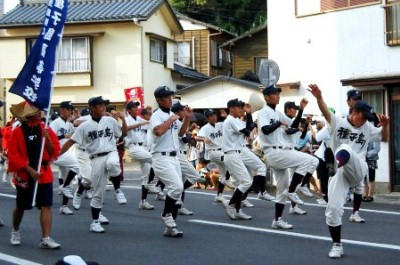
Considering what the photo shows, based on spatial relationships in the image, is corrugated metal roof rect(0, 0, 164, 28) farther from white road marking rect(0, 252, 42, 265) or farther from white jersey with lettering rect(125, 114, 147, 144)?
white road marking rect(0, 252, 42, 265)

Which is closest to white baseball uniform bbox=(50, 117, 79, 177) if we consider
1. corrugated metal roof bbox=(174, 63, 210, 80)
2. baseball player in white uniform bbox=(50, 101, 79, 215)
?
baseball player in white uniform bbox=(50, 101, 79, 215)

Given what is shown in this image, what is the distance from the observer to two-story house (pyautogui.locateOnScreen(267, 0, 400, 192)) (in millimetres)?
16578

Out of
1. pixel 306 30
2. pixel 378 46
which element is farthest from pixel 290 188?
pixel 306 30

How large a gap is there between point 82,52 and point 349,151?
26.0 meters

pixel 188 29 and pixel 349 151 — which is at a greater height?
pixel 188 29

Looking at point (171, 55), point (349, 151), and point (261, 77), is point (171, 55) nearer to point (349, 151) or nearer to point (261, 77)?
point (261, 77)

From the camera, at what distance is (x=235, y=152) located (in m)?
12.0

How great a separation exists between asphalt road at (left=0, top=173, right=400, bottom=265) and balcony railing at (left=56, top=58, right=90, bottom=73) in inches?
793

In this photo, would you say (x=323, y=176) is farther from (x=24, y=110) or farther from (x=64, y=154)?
(x=24, y=110)

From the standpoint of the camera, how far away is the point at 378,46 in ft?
56.3

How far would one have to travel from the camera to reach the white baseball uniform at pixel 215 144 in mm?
13936

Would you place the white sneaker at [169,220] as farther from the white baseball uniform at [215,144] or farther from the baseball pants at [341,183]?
the white baseball uniform at [215,144]

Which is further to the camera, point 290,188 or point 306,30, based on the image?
point 306,30

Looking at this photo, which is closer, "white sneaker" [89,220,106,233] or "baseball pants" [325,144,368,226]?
"baseball pants" [325,144,368,226]
